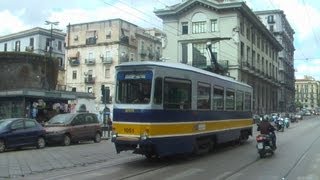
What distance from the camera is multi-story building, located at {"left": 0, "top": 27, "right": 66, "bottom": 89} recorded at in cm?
10081

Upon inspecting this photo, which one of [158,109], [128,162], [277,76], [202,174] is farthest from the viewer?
[277,76]

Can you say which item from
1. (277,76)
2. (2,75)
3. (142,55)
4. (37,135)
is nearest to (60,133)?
(37,135)

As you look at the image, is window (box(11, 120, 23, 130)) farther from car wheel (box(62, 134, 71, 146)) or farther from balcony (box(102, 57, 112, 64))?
balcony (box(102, 57, 112, 64))

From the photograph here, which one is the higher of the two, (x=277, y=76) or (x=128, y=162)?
(x=277, y=76)

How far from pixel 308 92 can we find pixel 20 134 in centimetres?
14703

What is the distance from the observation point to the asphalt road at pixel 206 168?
14789 mm

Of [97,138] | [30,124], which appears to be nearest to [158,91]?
[30,124]

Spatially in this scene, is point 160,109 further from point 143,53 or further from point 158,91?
point 143,53

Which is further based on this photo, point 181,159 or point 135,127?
point 181,159

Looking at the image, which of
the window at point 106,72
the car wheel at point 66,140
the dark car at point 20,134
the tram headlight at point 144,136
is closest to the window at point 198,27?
the window at point 106,72

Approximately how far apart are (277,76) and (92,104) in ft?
235

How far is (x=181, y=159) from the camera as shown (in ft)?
64.1

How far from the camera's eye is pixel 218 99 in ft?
73.7

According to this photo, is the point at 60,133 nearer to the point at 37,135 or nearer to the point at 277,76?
the point at 37,135
